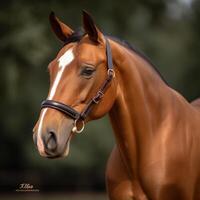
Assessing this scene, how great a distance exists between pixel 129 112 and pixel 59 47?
1138 centimetres

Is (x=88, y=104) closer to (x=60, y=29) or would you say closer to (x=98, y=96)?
(x=98, y=96)

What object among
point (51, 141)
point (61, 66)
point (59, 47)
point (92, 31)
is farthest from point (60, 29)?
point (59, 47)

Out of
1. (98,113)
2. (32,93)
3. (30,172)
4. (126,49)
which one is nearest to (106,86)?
(98,113)

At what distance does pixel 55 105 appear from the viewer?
386 cm

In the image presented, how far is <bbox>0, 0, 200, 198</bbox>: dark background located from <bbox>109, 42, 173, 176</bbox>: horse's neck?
34.3ft

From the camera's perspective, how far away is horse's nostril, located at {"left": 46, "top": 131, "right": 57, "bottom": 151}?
3.78 metres

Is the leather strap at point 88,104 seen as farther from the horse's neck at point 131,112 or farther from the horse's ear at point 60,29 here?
the horse's ear at point 60,29

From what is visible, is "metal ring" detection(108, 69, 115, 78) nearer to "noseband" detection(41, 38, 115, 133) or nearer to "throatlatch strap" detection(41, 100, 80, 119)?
"noseband" detection(41, 38, 115, 133)

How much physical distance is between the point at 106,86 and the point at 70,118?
1.14 feet

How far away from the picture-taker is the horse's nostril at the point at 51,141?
3.78 meters

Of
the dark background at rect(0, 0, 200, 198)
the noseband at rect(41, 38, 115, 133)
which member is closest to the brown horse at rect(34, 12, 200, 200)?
the noseband at rect(41, 38, 115, 133)

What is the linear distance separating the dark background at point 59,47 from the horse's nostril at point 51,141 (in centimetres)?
1085

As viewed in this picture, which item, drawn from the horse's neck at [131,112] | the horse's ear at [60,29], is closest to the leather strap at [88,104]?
the horse's neck at [131,112]

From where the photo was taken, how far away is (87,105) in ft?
13.1
